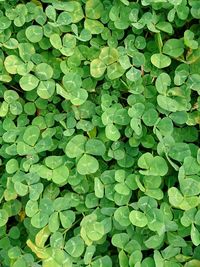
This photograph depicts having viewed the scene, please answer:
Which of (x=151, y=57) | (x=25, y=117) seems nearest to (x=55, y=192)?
(x=25, y=117)

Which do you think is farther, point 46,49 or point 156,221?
point 46,49

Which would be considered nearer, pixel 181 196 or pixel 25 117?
pixel 181 196

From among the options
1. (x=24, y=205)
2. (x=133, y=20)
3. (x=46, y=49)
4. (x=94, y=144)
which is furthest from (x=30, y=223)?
(x=133, y=20)

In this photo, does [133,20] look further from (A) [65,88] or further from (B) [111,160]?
(B) [111,160]

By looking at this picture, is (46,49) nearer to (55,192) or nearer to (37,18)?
(37,18)

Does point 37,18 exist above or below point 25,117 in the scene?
above

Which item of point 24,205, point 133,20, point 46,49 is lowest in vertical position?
point 24,205
